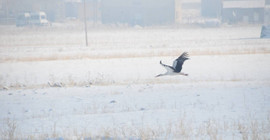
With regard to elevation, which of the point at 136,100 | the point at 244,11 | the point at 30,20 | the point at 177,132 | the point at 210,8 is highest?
the point at 210,8

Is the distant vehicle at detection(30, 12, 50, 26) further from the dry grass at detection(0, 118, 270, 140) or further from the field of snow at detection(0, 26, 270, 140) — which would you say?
the dry grass at detection(0, 118, 270, 140)

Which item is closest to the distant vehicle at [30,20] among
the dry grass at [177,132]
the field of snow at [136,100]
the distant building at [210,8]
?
the distant building at [210,8]

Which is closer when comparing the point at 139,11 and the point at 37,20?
the point at 37,20

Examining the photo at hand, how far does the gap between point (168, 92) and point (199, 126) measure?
4394 millimetres

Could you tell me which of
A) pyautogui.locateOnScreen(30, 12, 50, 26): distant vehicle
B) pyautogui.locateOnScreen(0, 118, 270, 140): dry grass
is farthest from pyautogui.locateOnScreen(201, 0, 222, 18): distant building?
pyautogui.locateOnScreen(0, 118, 270, 140): dry grass

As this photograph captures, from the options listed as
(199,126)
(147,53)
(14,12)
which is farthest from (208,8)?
(199,126)

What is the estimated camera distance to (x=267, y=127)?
7.89 meters

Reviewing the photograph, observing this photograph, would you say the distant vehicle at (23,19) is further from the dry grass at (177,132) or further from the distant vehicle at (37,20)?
the dry grass at (177,132)

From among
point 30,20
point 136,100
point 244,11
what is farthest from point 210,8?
point 136,100

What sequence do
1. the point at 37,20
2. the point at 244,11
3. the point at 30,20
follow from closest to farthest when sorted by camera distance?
the point at 244,11, the point at 37,20, the point at 30,20

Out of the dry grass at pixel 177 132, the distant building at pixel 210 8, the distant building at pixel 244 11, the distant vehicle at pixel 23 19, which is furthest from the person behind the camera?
the distant building at pixel 210 8

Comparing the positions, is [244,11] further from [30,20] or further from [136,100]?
[136,100]

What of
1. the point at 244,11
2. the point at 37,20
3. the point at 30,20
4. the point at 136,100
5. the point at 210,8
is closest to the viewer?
the point at 136,100

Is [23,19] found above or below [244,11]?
below
